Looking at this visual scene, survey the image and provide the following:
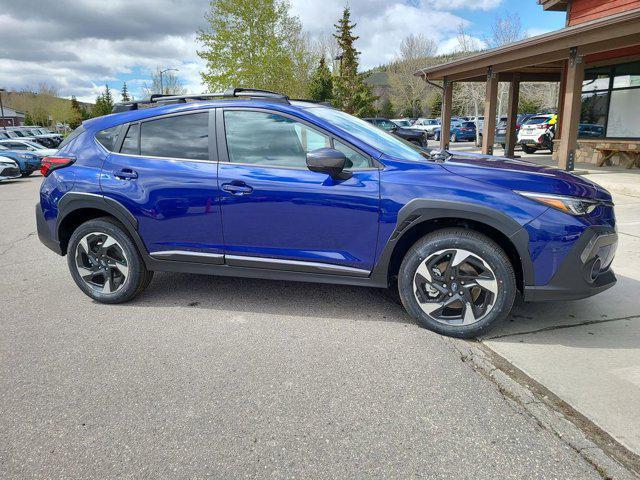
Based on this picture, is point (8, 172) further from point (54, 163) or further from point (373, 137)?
point (373, 137)

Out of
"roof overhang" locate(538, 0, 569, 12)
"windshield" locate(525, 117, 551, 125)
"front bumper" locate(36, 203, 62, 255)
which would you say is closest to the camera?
"front bumper" locate(36, 203, 62, 255)

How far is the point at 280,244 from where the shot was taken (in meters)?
3.70

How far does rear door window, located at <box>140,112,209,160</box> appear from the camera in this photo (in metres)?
3.90

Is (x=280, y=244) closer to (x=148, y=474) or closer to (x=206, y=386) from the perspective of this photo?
(x=206, y=386)

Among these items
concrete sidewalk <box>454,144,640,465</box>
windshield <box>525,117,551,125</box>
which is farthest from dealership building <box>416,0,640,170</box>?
concrete sidewalk <box>454,144,640,465</box>

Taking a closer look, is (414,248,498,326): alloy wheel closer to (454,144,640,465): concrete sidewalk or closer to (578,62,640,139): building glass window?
(454,144,640,465): concrete sidewalk

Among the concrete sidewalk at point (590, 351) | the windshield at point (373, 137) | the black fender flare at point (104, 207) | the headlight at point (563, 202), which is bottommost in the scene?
the concrete sidewalk at point (590, 351)

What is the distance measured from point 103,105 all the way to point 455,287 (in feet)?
234

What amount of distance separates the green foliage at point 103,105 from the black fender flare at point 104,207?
59576 mm

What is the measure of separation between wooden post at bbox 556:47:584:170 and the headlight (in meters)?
10.1

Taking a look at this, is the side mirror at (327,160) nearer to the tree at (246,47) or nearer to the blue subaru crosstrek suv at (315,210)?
the blue subaru crosstrek suv at (315,210)

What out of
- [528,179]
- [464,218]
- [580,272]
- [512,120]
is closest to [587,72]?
[512,120]

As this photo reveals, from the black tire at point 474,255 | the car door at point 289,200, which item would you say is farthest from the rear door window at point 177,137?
the black tire at point 474,255

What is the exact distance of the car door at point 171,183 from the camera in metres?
3.79
